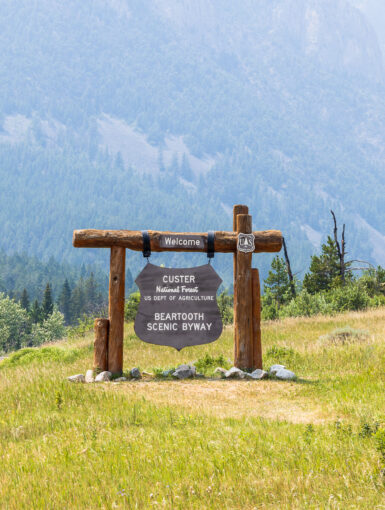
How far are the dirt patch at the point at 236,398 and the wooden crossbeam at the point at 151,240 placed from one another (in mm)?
2998

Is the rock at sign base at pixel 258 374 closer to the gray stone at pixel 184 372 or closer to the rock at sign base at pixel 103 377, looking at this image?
the gray stone at pixel 184 372

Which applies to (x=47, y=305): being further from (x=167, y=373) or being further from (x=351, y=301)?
(x=167, y=373)

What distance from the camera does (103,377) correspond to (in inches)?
440

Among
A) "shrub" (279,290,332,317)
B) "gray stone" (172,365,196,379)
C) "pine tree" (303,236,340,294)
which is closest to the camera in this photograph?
"gray stone" (172,365,196,379)

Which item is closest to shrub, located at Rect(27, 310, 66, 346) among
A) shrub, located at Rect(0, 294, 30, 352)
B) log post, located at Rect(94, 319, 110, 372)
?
shrub, located at Rect(0, 294, 30, 352)

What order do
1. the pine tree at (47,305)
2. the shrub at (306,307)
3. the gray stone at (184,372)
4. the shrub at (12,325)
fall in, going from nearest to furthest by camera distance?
the gray stone at (184,372)
the shrub at (306,307)
the shrub at (12,325)
the pine tree at (47,305)

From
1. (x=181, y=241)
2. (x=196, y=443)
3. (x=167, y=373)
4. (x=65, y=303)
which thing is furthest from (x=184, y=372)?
(x=65, y=303)

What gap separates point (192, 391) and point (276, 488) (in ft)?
17.6

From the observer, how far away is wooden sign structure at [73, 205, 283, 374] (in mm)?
11602

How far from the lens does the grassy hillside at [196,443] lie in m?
4.79

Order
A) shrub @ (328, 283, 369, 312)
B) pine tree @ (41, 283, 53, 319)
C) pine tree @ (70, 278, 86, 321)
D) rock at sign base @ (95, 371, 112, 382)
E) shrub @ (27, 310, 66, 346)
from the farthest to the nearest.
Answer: pine tree @ (70, 278, 86, 321), pine tree @ (41, 283, 53, 319), shrub @ (27, 310, 66, 346), shrub @ (328, 283, 369, 312), rock at sign base @ (95, 371, 112, 382)

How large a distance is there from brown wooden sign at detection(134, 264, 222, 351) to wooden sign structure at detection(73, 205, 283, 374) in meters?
0.48

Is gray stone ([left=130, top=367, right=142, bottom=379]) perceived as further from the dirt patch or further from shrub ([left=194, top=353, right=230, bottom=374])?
shrub ([left=194, top=353, right=230, bottom=374])

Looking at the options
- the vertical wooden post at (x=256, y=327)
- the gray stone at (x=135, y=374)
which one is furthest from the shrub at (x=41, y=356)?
the vertical wooden post at (x=256, y=327)
